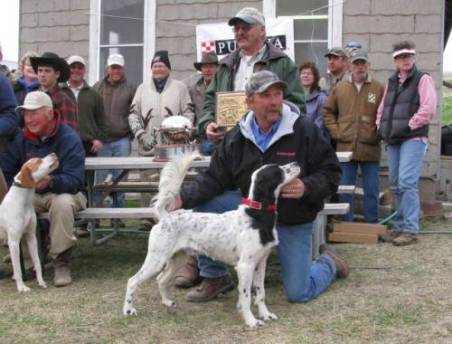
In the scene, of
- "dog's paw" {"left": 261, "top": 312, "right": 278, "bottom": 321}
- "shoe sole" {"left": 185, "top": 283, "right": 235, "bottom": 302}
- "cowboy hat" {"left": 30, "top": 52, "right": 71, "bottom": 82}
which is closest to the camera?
"dog's paw" {"left": 261, "top": 312, "right": 278, "bottom": 321}

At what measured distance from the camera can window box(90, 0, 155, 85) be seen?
930cm

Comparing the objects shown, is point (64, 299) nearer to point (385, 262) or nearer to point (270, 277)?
point (270, 277)

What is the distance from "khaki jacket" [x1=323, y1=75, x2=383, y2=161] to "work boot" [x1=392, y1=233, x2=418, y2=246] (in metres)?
0.95

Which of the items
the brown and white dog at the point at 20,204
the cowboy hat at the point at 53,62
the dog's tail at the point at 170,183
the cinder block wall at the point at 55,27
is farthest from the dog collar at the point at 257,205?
the cinder block wall at the point at 55,27

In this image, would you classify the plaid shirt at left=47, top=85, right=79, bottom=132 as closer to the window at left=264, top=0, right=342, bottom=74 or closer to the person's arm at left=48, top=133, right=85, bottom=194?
the person's arm at left=48, top=133, right=85, bottom=194

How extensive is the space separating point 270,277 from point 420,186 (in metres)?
3.61

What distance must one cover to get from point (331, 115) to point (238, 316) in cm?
340

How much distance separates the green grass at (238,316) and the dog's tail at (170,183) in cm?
73

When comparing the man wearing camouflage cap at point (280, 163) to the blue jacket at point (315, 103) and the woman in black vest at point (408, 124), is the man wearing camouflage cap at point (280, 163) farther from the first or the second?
the blue jacket at point (315, 103)

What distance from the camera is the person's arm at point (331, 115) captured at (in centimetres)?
694

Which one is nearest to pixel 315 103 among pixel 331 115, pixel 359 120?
pixel 331 115

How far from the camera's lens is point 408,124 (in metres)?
6.23

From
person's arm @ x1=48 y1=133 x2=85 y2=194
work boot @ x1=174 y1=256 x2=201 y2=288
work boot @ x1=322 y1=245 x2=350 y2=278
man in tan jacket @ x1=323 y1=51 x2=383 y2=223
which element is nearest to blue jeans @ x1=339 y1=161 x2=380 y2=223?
man in tan jacket @ x1=323 y1=51 x2=383 y2=223

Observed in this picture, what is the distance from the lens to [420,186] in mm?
8062
